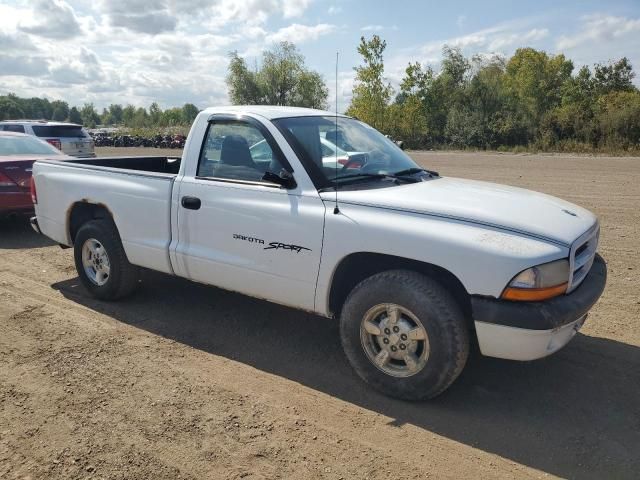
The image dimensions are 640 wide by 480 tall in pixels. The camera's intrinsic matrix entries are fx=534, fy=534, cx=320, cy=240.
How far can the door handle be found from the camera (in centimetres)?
434

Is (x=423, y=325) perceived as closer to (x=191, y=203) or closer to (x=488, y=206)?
(x=488, y=206)

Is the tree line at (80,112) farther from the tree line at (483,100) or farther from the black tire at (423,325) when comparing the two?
the black tire at (423,325)

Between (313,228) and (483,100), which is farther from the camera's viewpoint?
(483,100)

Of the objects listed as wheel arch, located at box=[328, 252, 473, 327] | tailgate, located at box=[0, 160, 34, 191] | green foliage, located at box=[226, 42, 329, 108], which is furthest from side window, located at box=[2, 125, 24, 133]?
green foliage, located at box=[226, 42, 329, 108]

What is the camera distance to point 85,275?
5473 mm

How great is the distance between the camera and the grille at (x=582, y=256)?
3.26m

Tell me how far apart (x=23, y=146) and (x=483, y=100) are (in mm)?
40377

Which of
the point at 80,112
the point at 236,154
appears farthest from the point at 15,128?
the point at 80,112

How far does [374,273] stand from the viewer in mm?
3758

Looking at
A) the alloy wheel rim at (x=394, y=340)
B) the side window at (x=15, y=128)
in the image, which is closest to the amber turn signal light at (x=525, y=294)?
the alloy wheel rim at (x=394, y=340)

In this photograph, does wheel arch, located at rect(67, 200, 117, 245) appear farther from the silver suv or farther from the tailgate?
the silver suv

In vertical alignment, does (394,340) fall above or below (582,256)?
below

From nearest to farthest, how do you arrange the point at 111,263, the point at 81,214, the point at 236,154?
the point at 236,154, the point at 111,263, the point at 81,214

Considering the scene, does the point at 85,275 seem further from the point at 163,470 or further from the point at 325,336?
Result: the point at 163,470
